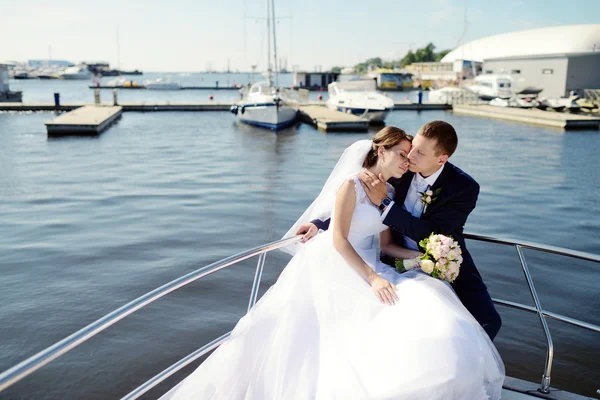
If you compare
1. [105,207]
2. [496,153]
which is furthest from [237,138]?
[105,207]

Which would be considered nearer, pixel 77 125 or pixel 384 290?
pixel 384 290

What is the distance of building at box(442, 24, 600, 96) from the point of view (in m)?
53.4

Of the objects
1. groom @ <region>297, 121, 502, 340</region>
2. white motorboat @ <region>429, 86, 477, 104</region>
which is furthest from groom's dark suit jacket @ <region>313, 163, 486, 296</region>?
white motorboat @ <region>429, 86, 477, 104</region>

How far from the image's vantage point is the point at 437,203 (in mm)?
3572

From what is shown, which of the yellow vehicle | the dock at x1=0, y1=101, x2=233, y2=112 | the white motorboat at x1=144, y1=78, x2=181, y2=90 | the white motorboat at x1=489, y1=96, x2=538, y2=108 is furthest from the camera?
the yellow vehicle

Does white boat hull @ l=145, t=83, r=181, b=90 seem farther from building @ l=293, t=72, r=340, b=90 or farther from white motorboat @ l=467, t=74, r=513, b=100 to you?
white motorboat @ l=467, t=74, r=513, b=100

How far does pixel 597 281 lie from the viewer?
9.05m

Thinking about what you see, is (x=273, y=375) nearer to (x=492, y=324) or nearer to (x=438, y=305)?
(x=438, y=305)

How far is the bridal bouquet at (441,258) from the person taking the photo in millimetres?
3172

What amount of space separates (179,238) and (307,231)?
7503 mm

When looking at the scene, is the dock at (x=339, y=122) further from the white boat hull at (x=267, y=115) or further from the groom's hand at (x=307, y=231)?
the groom's hand at (x=307, y=231)

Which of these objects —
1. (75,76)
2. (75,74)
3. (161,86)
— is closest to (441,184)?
(161,86)

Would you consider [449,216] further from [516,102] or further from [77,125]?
[516,102]

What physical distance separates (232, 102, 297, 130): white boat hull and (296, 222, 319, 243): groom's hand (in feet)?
91.4
